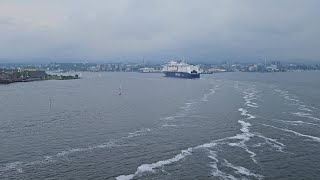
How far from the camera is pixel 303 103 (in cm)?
4475

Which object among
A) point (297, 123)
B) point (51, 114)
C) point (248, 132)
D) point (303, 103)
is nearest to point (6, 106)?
point (51, 114)

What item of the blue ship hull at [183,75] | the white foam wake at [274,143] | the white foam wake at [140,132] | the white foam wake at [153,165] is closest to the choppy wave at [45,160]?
the white foam wake at [140,132]

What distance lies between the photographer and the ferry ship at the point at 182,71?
116438 millimetres

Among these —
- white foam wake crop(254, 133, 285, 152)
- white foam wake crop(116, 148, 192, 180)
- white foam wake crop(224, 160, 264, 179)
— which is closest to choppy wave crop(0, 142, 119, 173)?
white foam wake crop(116, 148, 192, 180)

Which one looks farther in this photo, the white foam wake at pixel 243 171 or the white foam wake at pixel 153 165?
the white foam wake at pixel 243 171

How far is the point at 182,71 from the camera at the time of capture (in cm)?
12281

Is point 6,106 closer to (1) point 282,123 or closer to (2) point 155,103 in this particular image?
(2) point 155,103

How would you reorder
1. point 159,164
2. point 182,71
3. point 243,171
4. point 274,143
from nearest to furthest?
point 243,171
point 159,164
point 274,143
point 182,71

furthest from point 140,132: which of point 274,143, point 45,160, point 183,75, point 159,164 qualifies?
point 183,75

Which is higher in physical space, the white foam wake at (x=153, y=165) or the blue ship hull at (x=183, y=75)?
the blue ship hull at (x=183, y=75)

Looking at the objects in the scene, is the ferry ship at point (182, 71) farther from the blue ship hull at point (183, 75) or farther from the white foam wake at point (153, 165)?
the white foam wake at point (153, 165)

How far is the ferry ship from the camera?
116 meters

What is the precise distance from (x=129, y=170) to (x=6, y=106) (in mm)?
26978

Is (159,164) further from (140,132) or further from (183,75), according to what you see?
(183,75)
